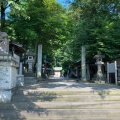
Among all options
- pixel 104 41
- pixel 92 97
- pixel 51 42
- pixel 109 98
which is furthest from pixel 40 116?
pixel 51 42

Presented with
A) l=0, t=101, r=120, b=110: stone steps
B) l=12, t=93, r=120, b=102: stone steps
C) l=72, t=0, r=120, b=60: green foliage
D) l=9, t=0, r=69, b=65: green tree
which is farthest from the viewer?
l=9, t=0, r=69, b=65: green tree

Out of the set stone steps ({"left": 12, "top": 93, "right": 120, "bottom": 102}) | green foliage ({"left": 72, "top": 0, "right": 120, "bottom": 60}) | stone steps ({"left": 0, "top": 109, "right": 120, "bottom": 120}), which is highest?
green foliage ({"left": 72, "top": 0, "right": 120, "bottom": 60})

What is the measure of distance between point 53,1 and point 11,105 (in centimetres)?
1556

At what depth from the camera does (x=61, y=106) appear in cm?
738

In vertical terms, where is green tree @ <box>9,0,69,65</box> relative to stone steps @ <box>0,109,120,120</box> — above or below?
above

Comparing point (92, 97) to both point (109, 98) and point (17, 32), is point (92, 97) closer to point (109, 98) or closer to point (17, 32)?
point (109, 98)

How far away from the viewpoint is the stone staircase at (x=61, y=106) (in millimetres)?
6844

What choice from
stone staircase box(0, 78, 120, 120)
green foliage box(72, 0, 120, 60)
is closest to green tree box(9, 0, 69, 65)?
green foliage box(72, 0, 120, 60)

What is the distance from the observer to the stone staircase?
269 inches

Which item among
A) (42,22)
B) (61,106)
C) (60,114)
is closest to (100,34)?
(42,22)

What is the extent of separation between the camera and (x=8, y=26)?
18750mm

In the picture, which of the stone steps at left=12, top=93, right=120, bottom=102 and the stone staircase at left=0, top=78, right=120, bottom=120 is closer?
the stone staircase at left=0, top=78, right=120, bottom=120

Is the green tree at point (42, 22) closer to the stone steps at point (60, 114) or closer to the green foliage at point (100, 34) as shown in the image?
the green foliage at point (100, 34)

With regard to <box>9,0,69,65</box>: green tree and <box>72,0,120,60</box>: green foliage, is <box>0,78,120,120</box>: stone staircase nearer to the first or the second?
<box>72,0,120,60</box>: green foliage
